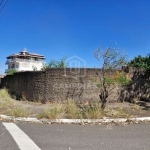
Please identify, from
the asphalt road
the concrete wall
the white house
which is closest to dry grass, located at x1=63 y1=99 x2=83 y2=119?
the asphalt road

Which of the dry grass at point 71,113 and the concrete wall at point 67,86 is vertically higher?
the concrete wall at point 67,86

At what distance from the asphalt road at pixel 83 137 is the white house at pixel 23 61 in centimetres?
5198

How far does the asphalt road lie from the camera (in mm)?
4344

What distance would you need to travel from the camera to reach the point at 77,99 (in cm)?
1066

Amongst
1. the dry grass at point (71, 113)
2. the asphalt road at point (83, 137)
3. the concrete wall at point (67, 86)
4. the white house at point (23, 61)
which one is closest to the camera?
the asphalt road at point (83, 137)

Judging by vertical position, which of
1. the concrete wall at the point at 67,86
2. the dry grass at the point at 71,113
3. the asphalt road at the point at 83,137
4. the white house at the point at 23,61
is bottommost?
the asphalt road at the point at 83,137

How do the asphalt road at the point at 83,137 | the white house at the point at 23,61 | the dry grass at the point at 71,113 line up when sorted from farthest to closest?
the white house at the point at 23,61, the dry grass at the point at 71,113, the asphalt road at the point at 83,137

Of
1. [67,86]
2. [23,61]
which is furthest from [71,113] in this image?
[23,61]

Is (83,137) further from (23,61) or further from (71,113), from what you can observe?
(23,61)

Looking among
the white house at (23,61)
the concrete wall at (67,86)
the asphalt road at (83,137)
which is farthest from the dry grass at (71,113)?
the white house at (23,61)

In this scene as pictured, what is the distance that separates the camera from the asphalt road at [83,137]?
434 centimetres

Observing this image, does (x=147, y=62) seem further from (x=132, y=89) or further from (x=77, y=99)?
(x=77, y=99)

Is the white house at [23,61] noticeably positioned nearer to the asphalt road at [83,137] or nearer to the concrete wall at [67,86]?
the concrete wall at [67,86]

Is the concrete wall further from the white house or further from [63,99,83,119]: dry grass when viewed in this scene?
the white house
